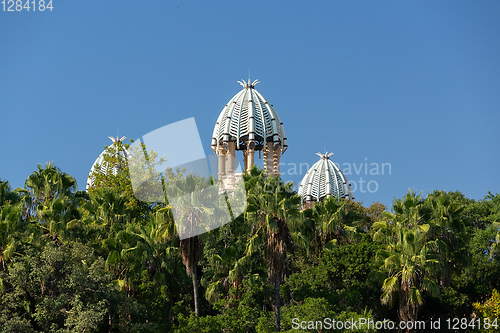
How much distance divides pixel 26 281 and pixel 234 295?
9.35 m

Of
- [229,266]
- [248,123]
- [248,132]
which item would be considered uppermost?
[248,123]

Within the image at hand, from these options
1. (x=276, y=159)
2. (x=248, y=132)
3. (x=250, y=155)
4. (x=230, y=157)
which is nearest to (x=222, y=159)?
(x=230, y=157)

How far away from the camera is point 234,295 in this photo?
32.9 m

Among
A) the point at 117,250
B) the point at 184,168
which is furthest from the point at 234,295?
the point at 184,168

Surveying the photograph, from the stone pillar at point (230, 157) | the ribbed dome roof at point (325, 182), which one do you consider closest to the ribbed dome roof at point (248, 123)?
the stone pillar at point (230, 157)

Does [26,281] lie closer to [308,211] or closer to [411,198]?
[308,211]

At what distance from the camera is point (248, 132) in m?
51.4

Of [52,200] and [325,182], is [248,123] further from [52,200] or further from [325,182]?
[52,200]

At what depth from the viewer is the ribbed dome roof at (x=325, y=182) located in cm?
6306

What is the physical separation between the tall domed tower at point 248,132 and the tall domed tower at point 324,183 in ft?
34.3

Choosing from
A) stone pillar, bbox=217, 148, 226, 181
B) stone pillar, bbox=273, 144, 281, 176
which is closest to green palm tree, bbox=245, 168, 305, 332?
stone pillar, bbox=217, 148, 226, 181

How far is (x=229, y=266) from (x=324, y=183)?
30.7m

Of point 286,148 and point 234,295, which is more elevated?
point 286,148

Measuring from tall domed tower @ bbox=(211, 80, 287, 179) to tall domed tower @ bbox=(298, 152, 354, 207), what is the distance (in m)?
10.5
